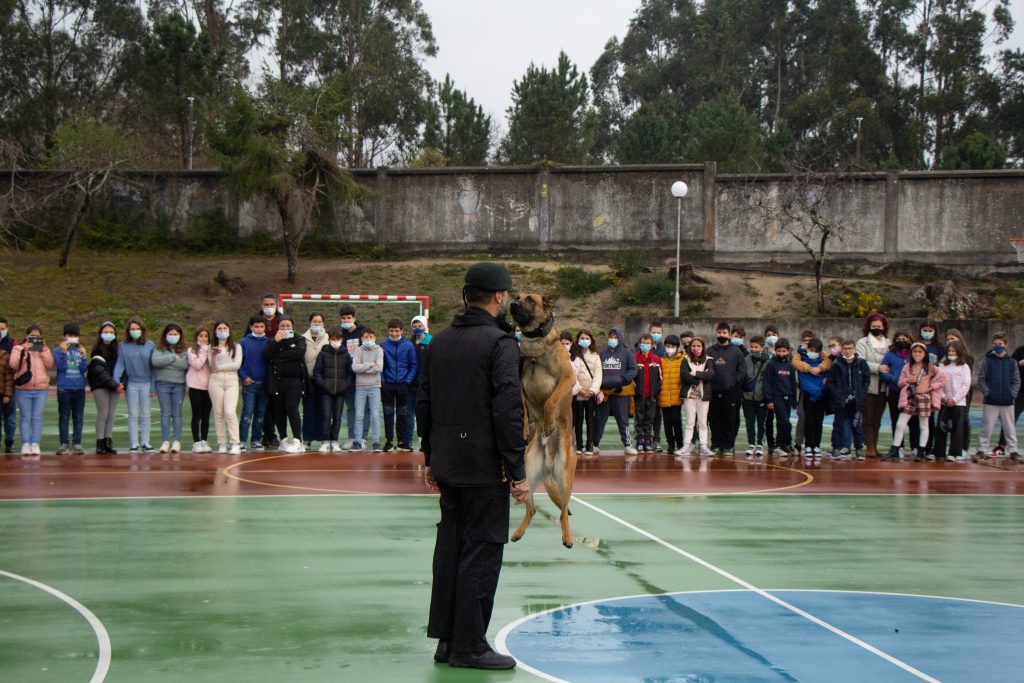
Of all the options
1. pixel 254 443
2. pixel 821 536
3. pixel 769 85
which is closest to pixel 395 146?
pixel 769 85

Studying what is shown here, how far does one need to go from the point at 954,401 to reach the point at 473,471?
12.5 m

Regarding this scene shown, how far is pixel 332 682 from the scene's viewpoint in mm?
6000

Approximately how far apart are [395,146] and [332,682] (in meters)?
55.6

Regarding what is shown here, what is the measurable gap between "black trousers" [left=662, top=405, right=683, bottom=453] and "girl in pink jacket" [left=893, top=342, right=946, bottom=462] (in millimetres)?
3228

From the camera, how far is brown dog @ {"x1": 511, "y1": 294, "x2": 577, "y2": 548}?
8336mm

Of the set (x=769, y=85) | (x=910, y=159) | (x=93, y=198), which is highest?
(x=769, y=85)

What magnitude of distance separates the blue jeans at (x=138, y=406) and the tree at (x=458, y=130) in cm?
3660

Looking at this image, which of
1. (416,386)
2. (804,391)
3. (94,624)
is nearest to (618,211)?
(804,391)

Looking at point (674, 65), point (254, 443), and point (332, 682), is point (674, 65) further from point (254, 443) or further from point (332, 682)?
point (332, 682)

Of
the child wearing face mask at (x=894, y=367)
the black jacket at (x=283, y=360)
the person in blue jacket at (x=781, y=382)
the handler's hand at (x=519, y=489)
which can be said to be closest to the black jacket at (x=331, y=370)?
the black jacket at (x=283, y=360)

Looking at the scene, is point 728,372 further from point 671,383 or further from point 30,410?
point 30,410

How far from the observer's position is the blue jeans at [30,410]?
1591 centimetres

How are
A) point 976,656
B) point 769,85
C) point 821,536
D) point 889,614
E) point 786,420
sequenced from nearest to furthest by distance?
point 976,656, point 889,614, point 821,536, point 786,420, point 769,85

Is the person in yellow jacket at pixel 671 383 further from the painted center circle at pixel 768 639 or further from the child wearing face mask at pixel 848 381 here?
the painted center circle at pixel 768 639
